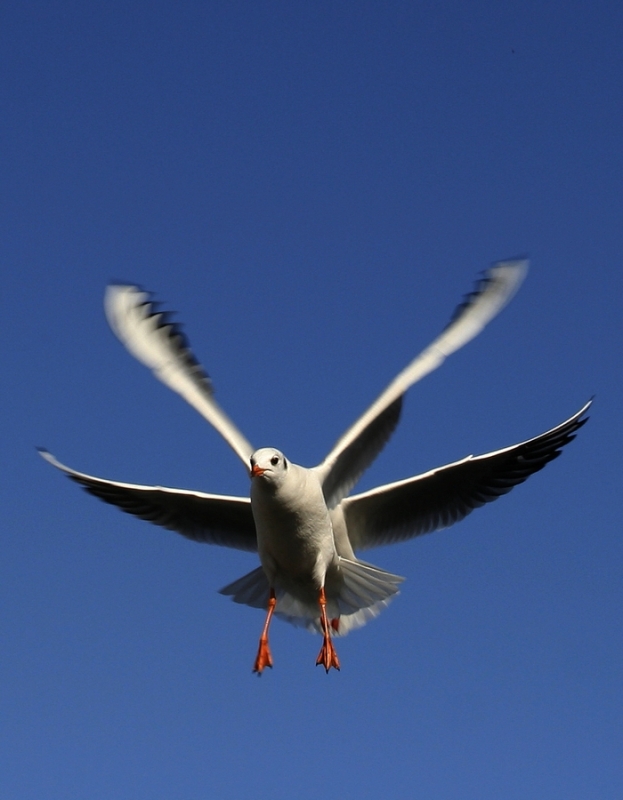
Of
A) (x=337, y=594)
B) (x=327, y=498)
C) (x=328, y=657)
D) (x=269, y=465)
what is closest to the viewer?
(x=269, y=465)

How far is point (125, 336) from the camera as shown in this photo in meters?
10.2

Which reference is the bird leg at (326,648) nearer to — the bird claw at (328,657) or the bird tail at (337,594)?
the bird claw at (328,657)

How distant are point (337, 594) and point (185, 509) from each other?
57.9 inches

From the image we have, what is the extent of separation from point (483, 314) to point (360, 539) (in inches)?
83.1

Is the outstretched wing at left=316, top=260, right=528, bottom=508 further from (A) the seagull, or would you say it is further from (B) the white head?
(B) the white head

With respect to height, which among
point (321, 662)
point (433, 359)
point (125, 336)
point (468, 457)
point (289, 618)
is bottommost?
point (321, 662)

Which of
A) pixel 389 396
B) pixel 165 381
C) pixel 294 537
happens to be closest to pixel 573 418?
pixel 389 396

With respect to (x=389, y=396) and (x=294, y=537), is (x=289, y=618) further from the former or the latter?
(x=389, y=396)

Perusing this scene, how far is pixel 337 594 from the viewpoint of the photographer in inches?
396

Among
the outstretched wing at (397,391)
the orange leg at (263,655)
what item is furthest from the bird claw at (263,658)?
the outstretched wing at (397,391)

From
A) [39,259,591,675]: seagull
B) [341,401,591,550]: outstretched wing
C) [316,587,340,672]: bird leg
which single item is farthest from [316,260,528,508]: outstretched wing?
[316,587,340,672]: bird leg

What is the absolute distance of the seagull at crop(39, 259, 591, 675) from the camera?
9211 millimetres

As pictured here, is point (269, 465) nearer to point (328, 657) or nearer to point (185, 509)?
point (328, 657)

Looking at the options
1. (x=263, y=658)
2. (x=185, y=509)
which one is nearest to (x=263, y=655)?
(x=263, y=658)
